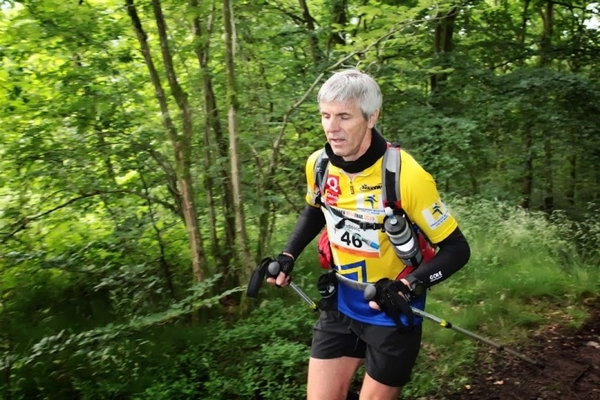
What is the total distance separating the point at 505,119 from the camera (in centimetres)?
942

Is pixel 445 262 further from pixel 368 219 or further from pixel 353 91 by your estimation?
pixel 353 91

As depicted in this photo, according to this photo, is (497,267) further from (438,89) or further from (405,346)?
(405,346)

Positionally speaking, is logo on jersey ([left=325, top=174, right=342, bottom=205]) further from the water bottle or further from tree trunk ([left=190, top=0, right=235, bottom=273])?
tree trunk ([left=190, top=0, right=235, bottom=273])

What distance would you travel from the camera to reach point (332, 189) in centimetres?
252

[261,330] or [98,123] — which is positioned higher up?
[98,123]

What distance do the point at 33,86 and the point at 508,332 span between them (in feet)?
16.3

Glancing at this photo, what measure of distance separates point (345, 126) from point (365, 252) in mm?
637

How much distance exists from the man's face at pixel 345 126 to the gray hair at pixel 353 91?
0.08 ft

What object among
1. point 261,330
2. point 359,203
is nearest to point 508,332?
point 261,330

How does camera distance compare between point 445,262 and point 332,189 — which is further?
point 332,189

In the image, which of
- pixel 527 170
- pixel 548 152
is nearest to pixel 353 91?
pixel 548 152

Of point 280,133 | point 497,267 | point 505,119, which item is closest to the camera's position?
point 280,133

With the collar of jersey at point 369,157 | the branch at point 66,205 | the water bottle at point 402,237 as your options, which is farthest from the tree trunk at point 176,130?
the water bottle at point 402,237

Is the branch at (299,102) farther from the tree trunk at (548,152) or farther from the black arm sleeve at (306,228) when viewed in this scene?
the tree trunk at (548,152)
